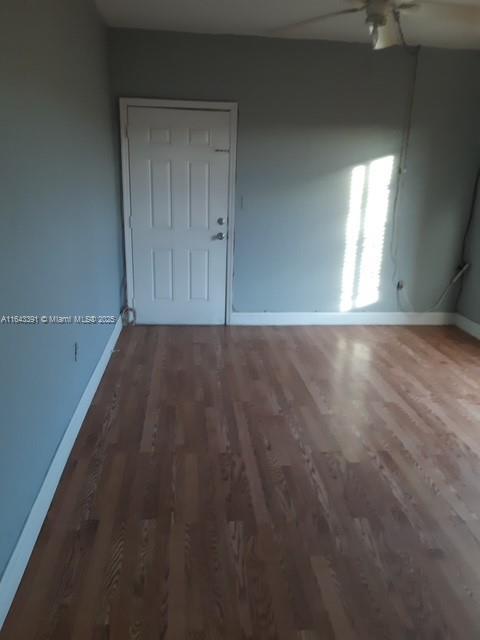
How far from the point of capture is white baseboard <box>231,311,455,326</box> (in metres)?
4.71

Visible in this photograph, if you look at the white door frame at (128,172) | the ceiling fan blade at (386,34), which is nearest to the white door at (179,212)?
the white door frame at (128,172)

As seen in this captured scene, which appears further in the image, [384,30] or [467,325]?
[467,325]

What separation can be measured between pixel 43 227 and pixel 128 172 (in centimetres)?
235

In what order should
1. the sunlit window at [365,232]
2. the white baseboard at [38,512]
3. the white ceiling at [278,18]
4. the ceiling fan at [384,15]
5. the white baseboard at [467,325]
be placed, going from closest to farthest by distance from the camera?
the white baseboard at [38,512]
the ceiling fan at [384,15]
the white ceiling at [278,18]
the sunlit window at [365,232]
the white baseboard at [467,325]

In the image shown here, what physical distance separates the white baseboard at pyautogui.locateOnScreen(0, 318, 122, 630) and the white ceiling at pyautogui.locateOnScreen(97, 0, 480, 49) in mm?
2773

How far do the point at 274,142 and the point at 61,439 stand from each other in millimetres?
3216

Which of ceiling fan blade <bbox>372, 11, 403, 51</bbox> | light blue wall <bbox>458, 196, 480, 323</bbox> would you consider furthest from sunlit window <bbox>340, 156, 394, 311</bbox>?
ceiling fan blade <bbox>372, 11, 403, 51</bbox>

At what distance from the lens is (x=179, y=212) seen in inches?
172

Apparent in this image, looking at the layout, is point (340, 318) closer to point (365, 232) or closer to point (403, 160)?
point (365, 232)

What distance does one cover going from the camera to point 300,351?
4.04 m

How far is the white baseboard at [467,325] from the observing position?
4578 millimetres

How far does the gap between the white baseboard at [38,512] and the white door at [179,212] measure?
1.66 m

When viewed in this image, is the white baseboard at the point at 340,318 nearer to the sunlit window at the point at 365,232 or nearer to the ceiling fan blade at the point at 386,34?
the sunlit window at the point at 365,232

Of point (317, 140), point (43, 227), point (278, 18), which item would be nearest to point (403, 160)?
point (317, 140)
